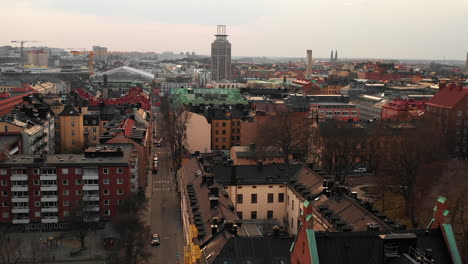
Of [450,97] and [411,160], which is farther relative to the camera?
[450,97]

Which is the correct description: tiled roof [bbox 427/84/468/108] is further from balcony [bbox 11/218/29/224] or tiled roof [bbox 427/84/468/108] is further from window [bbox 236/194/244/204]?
balcony [bbox 11/218/29/224]

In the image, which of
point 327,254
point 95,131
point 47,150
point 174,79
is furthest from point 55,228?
point 174,79

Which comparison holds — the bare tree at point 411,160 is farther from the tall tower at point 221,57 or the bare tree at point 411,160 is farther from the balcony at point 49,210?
the tall tower at point 221,57

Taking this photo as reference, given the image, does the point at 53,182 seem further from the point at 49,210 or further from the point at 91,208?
the point at 91,208

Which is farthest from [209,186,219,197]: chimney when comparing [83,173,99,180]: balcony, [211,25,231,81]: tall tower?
[211,25,231,81]: tall tower

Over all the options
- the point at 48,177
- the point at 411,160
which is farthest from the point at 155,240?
the point at 411,160

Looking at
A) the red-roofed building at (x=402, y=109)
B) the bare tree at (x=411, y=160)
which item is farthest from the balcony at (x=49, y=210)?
the red-roofed building at (x=402, y=109)
